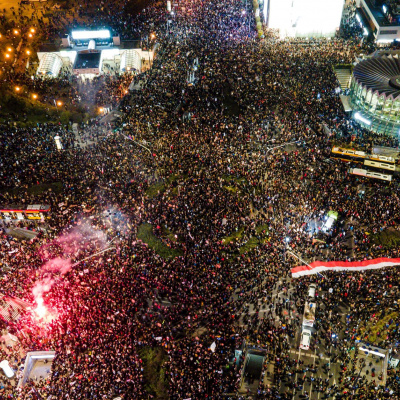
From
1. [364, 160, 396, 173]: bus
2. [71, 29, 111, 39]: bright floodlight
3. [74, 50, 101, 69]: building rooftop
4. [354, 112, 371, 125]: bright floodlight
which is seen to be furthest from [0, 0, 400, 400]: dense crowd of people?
[71, 29, 111, 39]: bright floodlight

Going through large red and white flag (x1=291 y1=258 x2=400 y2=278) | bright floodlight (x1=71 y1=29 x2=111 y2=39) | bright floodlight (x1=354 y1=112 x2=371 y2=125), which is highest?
bright floodlight (x1=71 y1=29 x2=111 y2=39)

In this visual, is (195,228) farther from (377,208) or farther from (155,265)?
(377,208)

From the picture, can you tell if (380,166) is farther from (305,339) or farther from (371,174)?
(305,339)

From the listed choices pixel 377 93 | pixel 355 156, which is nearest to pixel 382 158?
pixel 355 156

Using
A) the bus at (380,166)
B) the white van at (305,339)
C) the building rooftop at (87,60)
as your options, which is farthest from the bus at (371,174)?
the building rooftop at (87,60)

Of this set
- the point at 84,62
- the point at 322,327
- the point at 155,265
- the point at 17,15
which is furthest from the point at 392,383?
the point at 17,15

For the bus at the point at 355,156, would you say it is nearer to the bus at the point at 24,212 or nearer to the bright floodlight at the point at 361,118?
the bright floodlight at the point at 361,118

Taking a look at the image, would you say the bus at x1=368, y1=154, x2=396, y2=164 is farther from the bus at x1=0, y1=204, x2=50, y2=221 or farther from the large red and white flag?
the bus at x1=0, y1=204, x2=50, y2=221
